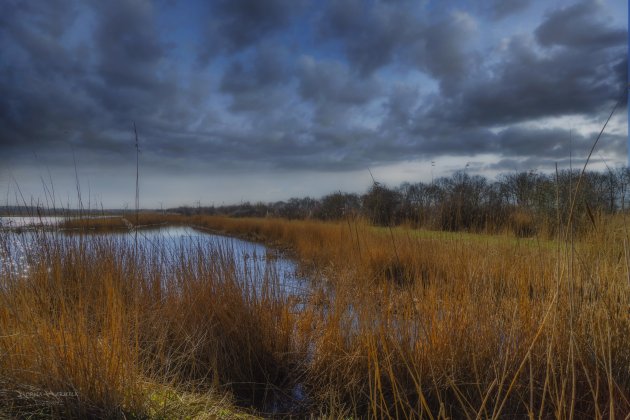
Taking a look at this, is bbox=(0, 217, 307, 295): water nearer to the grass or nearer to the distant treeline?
the grass

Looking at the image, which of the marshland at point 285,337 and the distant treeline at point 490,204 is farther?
the distant treeline at point 490,204

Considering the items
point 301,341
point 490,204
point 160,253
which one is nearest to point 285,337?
point 301,341

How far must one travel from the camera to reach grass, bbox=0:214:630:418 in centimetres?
205

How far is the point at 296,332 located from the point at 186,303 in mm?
1071

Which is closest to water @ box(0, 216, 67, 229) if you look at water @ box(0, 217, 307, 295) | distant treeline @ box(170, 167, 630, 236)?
water @ box(0, 217, 307, 295)

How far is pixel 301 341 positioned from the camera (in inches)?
126

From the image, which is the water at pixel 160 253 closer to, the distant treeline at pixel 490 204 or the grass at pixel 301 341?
the grass at pixel 301 341

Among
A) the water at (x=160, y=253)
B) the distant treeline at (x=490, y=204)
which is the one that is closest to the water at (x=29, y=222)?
the water at (x=160, y=253)

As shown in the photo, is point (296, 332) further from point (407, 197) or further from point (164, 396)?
point (407, 197)

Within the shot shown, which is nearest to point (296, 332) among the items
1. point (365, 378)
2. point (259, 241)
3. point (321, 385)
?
point (321, 385)

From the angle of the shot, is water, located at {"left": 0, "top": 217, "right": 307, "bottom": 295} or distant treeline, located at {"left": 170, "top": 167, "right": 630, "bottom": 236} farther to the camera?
distant treeline, located at {"left": 170, "top": 167, "right": 630, "bottom": 236}

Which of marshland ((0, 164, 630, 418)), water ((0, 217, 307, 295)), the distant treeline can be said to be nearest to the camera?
marshland ((0, 164, 630, 418))

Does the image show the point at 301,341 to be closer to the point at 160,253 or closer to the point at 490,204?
the point at 160,253

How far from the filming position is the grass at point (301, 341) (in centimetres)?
205
